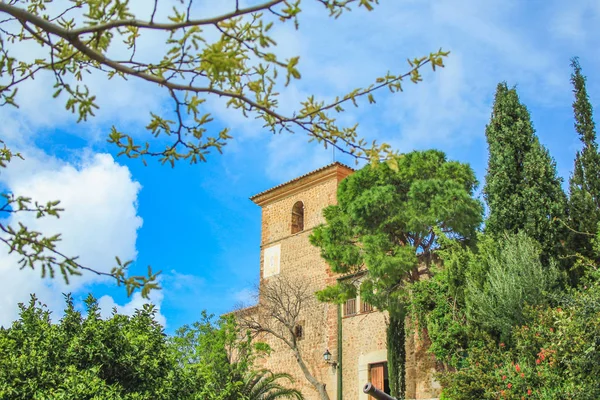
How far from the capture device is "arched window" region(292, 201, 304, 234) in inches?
1014

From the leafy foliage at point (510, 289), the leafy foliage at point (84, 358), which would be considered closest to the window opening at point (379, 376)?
the leafy foliage at point (510, 289)

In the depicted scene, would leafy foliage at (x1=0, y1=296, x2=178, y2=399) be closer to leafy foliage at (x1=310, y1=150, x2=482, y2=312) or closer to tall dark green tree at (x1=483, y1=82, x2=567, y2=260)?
leafy foliage at (x1=310, y1=150, x2=482, y2=312)

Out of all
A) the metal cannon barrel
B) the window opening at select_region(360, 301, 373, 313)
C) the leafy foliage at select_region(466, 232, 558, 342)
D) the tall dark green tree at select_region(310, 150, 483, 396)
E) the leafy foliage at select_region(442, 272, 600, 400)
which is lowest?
the metal cannon barrel

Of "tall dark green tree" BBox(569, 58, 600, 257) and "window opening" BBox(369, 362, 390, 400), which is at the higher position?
"tall dark green tree" BBox(569, 58, 600, 257)

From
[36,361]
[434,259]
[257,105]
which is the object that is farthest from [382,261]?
[257,105]

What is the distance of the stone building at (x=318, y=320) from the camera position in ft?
66.6

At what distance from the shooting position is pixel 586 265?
1472cm

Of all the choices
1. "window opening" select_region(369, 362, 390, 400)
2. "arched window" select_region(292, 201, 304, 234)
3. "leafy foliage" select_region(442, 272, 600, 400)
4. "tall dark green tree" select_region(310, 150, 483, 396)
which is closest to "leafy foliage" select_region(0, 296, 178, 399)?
"leafy foliage" select_region(442, 272, 600, 400)

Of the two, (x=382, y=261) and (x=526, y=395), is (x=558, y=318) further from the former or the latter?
(x=382, y=261)

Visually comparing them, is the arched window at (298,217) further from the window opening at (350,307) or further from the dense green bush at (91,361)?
the dense green bush at (91,361)

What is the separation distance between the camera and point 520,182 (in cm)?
1688

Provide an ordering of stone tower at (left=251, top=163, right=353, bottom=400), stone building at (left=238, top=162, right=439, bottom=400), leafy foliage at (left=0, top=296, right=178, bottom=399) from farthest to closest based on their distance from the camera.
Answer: stone tower at (left=251, top=163, right=353, bottom=400) → stone building at (left=238, top=162, right=439, bottom=400) → leafy foliage at (left=0, top=296, right=178, bottom=399)

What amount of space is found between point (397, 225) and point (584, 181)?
4.79m

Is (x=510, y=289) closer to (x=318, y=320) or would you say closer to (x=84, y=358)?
(x=84, y=358)
